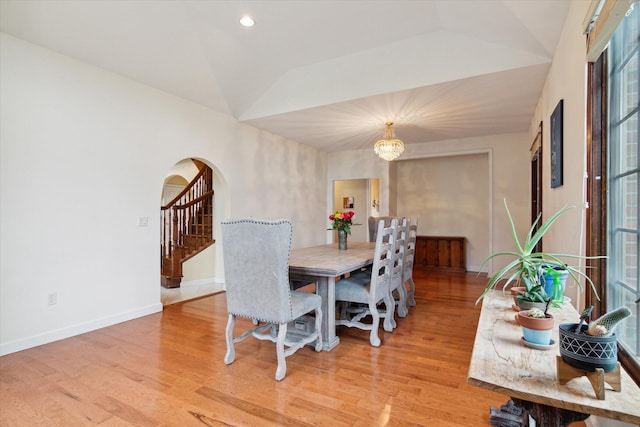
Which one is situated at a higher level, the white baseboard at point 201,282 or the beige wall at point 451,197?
the beige wall at point 451,197

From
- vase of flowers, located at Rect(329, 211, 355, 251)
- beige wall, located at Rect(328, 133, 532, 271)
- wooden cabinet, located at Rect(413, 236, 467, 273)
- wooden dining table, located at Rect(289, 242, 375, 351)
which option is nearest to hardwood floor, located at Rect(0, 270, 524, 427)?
wooden dining table, located at Rect(289, 242, 375, 351)

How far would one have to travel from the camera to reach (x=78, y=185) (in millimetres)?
3180

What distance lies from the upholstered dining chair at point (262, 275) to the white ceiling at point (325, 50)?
228cm

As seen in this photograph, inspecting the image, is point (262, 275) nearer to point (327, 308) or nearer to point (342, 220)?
point (327, 308)

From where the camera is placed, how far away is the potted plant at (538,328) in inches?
44.3

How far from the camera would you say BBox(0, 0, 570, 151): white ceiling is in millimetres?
2844

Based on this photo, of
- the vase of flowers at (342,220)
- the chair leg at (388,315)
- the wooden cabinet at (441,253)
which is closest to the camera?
the chair leg at (388,315)

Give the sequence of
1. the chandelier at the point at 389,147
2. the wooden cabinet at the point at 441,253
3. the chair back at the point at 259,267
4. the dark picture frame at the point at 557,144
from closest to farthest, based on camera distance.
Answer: the chair back at the point at 259,267 < the dark picture frame at the point at 557,144 < the chandelier at the point at 389,147 < the wooden cabinet at the point at 441,253

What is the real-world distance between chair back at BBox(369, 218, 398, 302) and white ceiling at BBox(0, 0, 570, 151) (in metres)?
1.77

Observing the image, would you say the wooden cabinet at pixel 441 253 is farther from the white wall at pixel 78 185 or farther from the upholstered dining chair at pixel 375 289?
the white wall at pixel 78 185

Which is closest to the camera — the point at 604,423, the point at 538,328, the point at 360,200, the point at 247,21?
the point at 538,328

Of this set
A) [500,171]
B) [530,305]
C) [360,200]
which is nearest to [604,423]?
[530,305]

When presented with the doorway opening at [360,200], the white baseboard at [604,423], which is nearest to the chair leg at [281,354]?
the white baseboard at [604,423]

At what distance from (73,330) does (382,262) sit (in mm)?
2993
